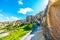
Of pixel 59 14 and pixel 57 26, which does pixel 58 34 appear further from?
pixel 59 14

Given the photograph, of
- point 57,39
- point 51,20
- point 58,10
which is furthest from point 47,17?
point 57,39

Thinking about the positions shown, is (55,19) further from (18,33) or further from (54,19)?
(18,33)

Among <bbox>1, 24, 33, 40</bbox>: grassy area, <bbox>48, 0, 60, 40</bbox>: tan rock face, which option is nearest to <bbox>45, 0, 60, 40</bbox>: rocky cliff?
<bbox>48, 0, 60, 40</bbox>: tan rock face

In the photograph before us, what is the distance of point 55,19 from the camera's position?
6.73 meters

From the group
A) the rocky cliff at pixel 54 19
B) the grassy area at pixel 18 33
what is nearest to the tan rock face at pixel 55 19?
the rocky cliff at pixel 54 19

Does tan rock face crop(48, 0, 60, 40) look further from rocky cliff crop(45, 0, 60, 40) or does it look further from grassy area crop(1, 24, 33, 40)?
grassy area crop(1, 24, 33, 40)

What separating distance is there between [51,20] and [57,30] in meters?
0.58

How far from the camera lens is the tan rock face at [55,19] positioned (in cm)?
659

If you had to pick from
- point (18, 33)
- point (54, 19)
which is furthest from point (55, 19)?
→ point (18, 33)

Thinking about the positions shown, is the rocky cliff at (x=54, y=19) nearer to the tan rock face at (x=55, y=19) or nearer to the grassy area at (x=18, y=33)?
the tan rock face at (x=55, y=19)

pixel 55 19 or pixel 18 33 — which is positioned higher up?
pixel 55 19

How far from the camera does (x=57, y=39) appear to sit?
660 centimetres

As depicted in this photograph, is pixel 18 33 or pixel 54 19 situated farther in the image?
pixel 18 33

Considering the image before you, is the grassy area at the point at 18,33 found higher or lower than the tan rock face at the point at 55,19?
lower
